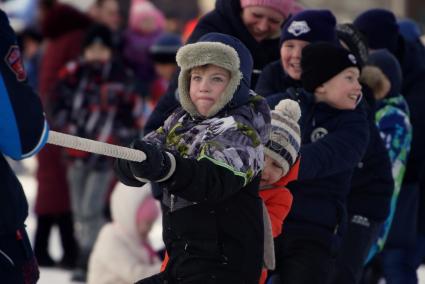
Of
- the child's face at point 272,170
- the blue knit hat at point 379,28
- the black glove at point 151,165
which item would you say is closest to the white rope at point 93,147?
the black glove at point 151,165

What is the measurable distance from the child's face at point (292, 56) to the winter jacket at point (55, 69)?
405cm

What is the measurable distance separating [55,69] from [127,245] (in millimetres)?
2987

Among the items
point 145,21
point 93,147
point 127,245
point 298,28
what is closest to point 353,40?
point 298,28

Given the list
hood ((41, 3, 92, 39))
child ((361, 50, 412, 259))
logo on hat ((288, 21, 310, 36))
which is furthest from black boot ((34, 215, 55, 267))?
logo on hat ((288, 21, 310, 36))

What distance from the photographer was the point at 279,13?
605cm

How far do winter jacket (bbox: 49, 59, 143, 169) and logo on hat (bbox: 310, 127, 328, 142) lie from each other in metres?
3.86

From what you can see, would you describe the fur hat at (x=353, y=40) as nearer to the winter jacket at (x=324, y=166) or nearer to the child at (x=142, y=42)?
the winter jacket at (x=324, y=166)

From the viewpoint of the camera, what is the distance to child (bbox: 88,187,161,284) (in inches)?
270

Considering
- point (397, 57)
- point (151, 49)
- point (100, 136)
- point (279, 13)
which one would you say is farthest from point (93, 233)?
point (279, 13)

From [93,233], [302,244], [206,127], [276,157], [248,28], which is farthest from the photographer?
[93,233]

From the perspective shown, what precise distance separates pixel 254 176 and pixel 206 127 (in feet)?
0.80

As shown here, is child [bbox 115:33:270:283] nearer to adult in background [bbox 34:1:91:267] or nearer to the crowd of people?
the crowd of people

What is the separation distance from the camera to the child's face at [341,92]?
5.49m

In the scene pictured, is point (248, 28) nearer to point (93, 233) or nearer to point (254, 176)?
point (254, 176)
